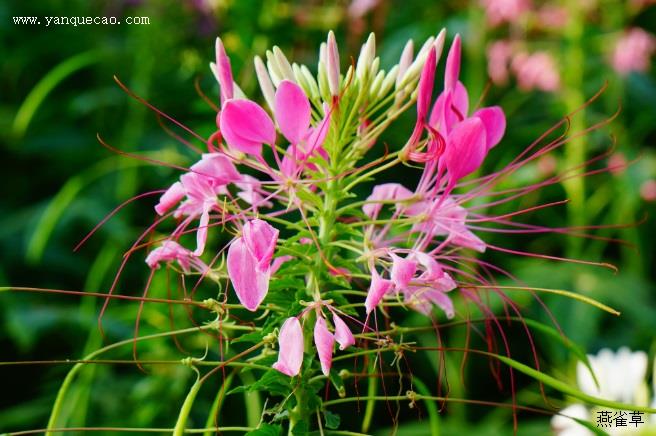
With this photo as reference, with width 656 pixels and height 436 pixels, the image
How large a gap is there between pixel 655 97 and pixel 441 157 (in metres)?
1.93

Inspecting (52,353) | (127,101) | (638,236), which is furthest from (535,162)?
(52,353)

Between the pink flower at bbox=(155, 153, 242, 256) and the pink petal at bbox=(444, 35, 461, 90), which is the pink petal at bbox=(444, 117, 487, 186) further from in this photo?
the pink flower at bbox=(155, 153, 242, 256)

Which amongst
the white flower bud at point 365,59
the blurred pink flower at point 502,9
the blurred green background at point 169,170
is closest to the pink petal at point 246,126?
the white flower bud at point 365,59

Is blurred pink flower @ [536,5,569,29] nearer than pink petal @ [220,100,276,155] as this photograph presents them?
No

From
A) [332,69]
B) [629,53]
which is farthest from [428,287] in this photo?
[629,53]

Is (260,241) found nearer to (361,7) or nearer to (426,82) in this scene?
(426,82)

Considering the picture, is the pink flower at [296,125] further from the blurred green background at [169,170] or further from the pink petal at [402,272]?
the blurred green background at [169,170]

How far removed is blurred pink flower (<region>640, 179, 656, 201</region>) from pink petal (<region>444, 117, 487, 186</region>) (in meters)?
1.42

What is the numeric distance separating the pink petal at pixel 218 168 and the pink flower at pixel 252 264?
0.23ft

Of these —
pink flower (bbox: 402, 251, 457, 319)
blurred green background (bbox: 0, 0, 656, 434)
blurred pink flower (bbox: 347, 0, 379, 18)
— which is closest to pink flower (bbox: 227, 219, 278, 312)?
pink flower (bbox: 402, 251, 457, 319)

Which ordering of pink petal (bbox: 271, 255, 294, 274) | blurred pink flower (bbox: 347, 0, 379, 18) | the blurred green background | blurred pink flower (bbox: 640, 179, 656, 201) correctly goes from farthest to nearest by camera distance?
1. blurred pink flower (bbox: 640, 179, 656, 201)
2. blurred pink flower (bbox: 347, 0, 379, 18)
3. the blurred green background
4. pink petal (bbox: 271, 255, 294, 274)

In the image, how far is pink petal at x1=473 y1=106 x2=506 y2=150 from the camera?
586 mm

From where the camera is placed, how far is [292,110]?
54cm

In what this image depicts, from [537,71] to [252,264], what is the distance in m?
1.58
